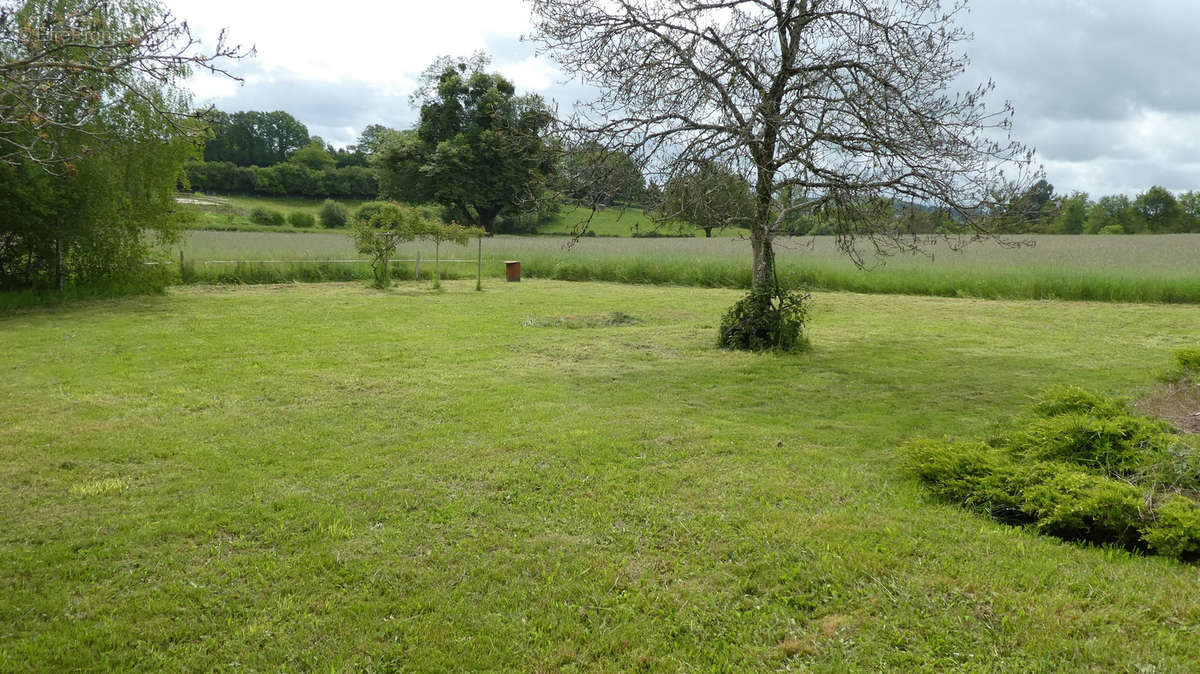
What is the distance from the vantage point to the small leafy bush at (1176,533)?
3477 millimetres

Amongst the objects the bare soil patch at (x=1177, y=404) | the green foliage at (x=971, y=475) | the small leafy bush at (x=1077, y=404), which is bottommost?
the green foliage at (x=971, y=475)

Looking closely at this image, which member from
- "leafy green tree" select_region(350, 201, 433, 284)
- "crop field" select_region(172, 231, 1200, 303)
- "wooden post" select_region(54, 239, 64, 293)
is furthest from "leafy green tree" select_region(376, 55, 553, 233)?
"wooden post" select_region(54, 239, 64, 293)

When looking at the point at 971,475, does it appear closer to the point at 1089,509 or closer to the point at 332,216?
the point at 1089,509

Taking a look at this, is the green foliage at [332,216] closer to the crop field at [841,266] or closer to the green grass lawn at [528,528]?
the crop field at [841,266]

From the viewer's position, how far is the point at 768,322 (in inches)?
400

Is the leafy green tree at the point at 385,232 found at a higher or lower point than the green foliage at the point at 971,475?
higher

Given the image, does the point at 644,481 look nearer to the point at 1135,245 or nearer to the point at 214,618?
the point at 214,618

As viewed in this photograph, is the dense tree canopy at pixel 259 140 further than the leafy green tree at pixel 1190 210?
Yes

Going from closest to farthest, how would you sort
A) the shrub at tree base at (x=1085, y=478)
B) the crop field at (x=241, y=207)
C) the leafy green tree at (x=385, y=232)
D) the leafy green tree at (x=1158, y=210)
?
the shrub at tree base at (x=1085, y=478) → the leafy green tree at (x=385, y=232) → the crop field at (x=241, y=207) → the leafy green tree at (x=1158, y=210)

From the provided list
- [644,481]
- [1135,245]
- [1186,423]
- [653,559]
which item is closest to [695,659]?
[653,559]

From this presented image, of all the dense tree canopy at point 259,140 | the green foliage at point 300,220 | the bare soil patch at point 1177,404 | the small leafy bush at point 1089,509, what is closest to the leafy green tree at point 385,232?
the bare soil patch at point 1177,404

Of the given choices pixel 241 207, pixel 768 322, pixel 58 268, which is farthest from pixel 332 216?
pixel 768 322

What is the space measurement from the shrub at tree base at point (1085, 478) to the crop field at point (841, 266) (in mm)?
10541

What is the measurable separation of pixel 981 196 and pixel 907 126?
4.13ft
